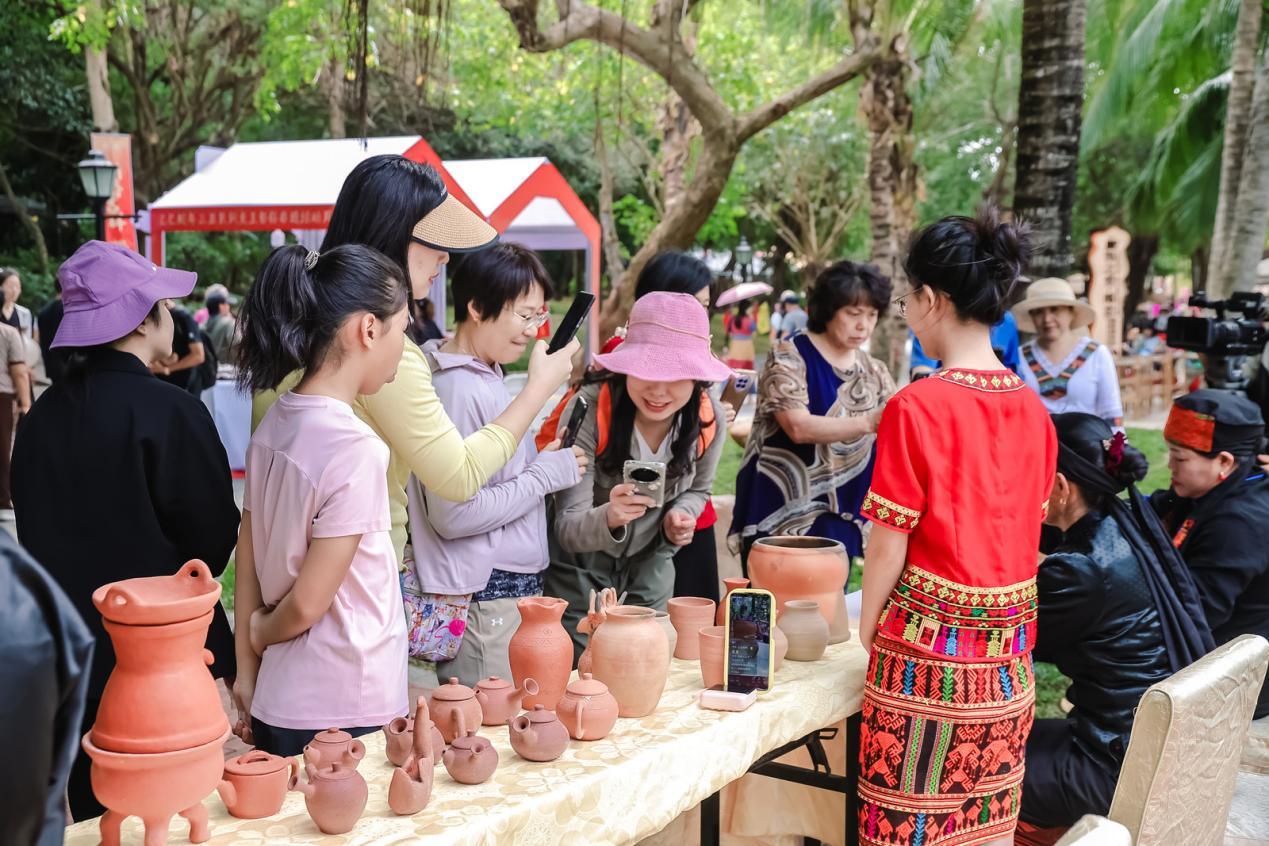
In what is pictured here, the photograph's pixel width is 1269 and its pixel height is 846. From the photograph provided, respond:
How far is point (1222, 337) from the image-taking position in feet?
13.0

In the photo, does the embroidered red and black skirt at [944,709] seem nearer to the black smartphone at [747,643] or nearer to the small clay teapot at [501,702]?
the black smartphone at [747,643]

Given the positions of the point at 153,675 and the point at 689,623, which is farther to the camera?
the point at 689,623

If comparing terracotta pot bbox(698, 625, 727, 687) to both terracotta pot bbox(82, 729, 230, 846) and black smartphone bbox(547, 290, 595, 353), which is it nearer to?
black smartphone bbox(547, 290, 595, 353)

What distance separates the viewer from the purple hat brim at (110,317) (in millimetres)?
2135

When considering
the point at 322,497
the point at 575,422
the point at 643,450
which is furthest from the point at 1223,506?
the point at 322,497

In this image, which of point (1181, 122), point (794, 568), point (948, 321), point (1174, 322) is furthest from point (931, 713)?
point (1181, 122)

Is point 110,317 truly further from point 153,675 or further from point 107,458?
point 153,675

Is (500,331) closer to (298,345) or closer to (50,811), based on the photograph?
(298,345)

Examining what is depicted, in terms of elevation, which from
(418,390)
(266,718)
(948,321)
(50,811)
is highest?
(948,321)

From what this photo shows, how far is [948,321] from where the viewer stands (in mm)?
2197

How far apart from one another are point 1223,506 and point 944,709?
1.36 metres

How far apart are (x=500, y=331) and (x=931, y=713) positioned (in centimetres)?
119

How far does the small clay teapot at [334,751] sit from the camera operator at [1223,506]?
234cm

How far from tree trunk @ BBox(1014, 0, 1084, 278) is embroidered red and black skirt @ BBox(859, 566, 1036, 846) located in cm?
329
